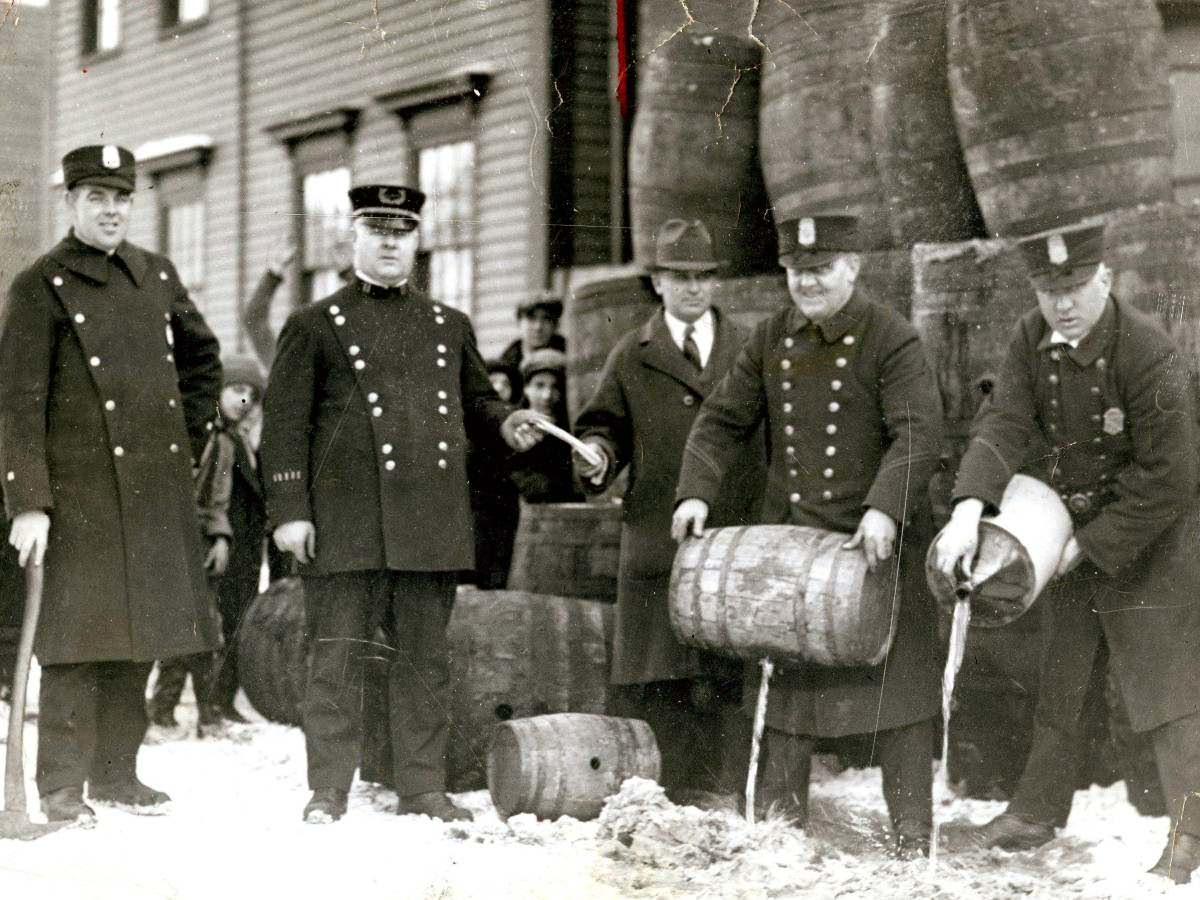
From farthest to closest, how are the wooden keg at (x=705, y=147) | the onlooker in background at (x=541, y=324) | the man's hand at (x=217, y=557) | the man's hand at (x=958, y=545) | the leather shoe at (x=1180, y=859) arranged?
the onlooker in background at (x=541, y=324)
the wooden keg at (x=705, y=147)
the man's hand at (x=217, y=557)
the man's hand at (x=958, y=545)
the leather shoe at (x=1180, y=859)

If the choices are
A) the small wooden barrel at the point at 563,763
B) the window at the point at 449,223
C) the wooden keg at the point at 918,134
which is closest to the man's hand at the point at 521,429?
the small wooden barrel at the point at 563,763

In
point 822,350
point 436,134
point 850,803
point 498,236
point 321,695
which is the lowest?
point 850,803

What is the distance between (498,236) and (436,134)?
50.5 inches

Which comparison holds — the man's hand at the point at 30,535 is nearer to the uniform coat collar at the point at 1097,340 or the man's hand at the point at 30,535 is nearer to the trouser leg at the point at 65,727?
the trouser leg at the point at 65,727

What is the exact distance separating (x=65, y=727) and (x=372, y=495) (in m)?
1.29

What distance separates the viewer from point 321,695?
16.3ft

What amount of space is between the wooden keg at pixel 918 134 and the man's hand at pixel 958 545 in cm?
177

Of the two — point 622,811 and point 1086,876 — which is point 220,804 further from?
point 1086,876

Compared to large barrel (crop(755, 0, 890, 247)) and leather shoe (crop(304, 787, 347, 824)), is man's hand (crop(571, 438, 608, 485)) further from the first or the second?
large barrel (crop(755, 0, 890, 247))

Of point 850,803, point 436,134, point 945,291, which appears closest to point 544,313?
point 945,291

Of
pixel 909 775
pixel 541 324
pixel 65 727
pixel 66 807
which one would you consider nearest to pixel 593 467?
pixel 909 775

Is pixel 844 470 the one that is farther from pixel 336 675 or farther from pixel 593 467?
pixel 336 675

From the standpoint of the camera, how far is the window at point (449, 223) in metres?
11.2

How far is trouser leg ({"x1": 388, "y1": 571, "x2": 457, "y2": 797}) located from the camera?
502 centimetres
